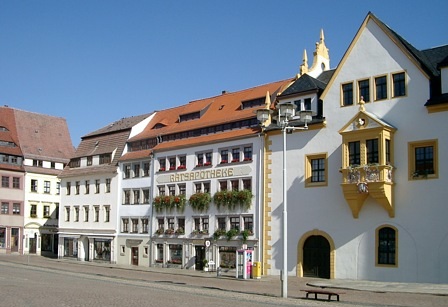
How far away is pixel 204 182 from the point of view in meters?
50.5

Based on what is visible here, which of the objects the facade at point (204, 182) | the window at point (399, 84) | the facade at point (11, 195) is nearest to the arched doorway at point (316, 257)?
the facade at point (204, 182)

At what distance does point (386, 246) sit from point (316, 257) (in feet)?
17.3

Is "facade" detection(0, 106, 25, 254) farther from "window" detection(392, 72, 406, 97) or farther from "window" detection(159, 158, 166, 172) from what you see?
"window" detection(392, 72, 406, 97)

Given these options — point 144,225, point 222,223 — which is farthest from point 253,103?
point 144,225

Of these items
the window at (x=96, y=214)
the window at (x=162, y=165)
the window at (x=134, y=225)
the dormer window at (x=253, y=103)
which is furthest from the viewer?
the window at (x=96, y=214)

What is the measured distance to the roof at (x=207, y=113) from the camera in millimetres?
50031

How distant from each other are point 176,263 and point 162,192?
6.39m

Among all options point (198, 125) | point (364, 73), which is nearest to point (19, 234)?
point (198, 125)

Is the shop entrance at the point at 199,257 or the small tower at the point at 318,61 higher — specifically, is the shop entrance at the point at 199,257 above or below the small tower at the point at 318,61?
below

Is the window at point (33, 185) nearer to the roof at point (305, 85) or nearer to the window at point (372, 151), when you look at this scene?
the roof at point (305, 85)

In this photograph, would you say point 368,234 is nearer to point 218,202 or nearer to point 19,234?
point 218,202

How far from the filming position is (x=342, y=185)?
3831cm

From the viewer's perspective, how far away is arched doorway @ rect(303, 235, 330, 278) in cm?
4078

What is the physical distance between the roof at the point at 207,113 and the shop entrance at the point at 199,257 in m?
8.41
